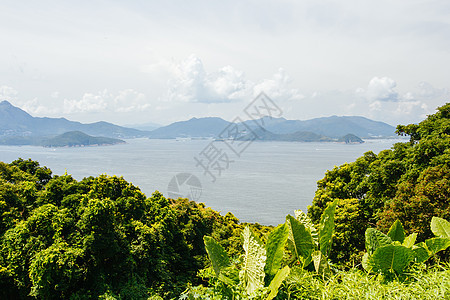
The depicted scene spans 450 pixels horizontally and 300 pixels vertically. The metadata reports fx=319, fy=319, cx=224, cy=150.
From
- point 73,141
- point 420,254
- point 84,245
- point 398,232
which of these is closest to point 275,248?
point 420,254

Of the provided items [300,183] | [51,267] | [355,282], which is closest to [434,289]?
[355,282]

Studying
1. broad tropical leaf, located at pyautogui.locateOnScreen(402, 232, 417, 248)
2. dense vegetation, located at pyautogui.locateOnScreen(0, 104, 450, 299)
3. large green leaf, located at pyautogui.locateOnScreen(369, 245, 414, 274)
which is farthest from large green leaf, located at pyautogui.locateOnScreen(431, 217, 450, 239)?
large green leaf, located at pyautogui.locateOnScreen(369, 245, 414, 274)

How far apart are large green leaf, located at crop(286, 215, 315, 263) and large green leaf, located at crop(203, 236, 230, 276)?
0.90 metres

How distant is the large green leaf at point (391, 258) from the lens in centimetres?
390

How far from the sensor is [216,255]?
371 centimetres

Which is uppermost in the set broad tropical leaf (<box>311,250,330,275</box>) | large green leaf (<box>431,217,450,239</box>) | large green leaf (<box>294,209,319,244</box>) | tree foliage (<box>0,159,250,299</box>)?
large green leaf (<box>294,209,319,244</box>)

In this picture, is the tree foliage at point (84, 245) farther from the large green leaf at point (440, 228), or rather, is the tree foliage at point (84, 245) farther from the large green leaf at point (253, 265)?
the large green leaf at point (440, 228)

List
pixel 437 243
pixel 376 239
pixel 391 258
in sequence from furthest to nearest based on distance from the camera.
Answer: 1. pixel 437 243
2. pixel 376 239
3. pixel 391 258

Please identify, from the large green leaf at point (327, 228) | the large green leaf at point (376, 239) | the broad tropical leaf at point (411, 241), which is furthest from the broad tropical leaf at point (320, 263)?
the broad tropical leaf at point (411, 241)

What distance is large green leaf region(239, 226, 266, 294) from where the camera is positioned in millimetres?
3402

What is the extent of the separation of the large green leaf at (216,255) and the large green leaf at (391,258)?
188 cm

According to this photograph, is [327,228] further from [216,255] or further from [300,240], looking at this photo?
[216,255]

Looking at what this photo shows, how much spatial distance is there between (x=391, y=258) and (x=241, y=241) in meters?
7.76

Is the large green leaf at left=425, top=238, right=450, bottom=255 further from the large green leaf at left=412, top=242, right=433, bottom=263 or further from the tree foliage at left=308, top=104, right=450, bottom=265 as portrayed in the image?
the tree foliage at left=308, top=104, right=450, bottom=265
